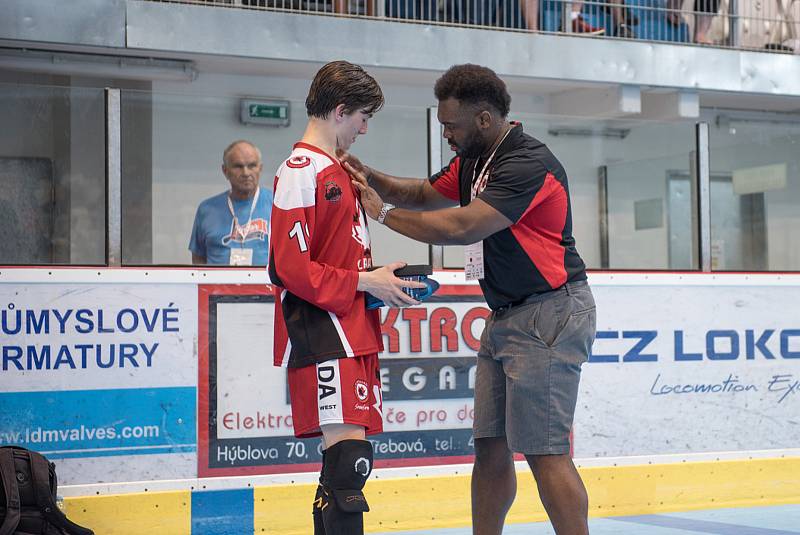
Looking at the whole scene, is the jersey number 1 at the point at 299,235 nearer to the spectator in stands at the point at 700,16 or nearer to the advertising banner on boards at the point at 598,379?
the advertising banner on boards at the point at 598,379

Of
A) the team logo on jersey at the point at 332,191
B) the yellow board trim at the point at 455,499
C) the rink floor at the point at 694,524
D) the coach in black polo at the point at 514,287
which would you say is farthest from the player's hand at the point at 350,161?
A: the rink floor at the point at 694,524

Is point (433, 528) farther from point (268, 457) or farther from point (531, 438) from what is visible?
point (531, 438)

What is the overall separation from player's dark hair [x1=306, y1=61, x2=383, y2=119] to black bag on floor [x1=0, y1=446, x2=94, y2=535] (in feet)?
6.64

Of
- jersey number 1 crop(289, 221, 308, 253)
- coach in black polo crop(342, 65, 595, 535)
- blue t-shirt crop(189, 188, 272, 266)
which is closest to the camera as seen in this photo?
jersey number 1 crop(289, 221, 308, 253)

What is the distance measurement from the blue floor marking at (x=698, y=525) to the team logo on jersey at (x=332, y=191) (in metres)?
2.64

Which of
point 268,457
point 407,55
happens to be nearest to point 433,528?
point 268,457

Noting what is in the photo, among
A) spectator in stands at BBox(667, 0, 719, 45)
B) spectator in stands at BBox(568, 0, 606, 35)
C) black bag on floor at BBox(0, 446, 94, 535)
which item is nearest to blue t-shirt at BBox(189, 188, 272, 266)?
black bag on floor at BBox(0, 446, 94, 535)

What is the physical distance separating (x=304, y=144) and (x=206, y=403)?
1.97m

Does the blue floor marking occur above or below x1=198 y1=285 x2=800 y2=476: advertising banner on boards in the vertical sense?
below

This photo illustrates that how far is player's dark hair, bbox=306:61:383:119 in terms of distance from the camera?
3139mm

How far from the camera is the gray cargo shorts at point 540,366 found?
3.49 metres

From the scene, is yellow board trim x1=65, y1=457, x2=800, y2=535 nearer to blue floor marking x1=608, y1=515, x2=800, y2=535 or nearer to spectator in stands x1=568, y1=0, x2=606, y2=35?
blue floor marking x1=608, y1=515, x2=800, y2=535

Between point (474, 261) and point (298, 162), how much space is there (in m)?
0.86

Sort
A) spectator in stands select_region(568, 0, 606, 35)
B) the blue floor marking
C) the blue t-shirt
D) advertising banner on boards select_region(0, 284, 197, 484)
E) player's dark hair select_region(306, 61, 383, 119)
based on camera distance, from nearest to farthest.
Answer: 1. player's dark hair select_region(306, 61, 383, 119)
2. advertising banner on boards select_region(0, 284, 197, 484)
3. the blue floor marking
4. the blue t-shirt
5. spectator in stands select_region(568, 0, 606, 35)
